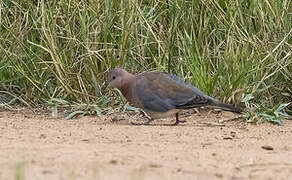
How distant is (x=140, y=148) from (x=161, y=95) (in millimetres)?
1443

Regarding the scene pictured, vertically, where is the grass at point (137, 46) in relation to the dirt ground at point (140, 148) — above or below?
above

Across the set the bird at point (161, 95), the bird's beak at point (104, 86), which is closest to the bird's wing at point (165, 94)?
the bird at point (161, 95)

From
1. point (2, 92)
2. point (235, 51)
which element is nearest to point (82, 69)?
point (2, 92)

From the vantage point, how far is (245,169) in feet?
15.7

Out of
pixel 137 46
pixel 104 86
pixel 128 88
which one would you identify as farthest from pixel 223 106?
pixel 137 46

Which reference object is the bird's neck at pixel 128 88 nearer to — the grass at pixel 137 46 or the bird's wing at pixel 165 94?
the bird's wing at pixel 165 94

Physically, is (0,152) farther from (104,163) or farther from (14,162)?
(104,163)

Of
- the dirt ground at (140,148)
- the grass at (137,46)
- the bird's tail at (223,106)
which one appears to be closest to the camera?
the dirt ground at (140,148)

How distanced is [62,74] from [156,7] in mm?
1333

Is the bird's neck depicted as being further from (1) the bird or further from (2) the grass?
(2) the grass

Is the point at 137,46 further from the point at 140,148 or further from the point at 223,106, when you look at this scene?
the point at 140,148

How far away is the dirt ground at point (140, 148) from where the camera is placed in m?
4.49

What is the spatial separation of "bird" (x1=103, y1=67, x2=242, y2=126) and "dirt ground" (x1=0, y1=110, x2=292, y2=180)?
18 centimetres

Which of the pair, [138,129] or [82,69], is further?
[82,69]
